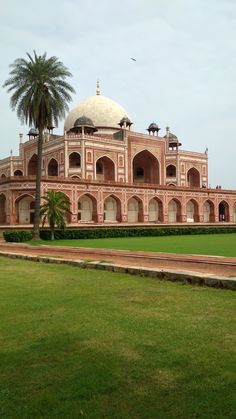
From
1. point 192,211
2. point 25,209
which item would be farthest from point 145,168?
point 25,209

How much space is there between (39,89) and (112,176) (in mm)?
22133

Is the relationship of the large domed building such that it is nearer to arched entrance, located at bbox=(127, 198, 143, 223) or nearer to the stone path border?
arched entrance, located at bbox=(127, 198, 143, 223)

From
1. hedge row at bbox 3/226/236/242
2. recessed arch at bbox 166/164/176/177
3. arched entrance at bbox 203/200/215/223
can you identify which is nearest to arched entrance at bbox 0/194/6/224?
hedge row at bbox 3/226/236/242

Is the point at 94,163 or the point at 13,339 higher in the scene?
the point at 94,163

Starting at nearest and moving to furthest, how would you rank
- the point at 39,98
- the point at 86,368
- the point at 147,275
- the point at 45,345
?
the point at 86,368 < the point at 45,345 < the point at 147,275 < the point at 39,98

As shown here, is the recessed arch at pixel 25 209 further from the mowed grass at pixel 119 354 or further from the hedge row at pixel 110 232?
the mowed grass at pixel 119 354

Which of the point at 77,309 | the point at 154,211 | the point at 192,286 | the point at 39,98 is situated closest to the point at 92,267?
the point at 192,286

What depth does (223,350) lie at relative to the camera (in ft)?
13.2

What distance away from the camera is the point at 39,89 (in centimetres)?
2492

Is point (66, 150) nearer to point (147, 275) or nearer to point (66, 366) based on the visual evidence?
point (147, 275)

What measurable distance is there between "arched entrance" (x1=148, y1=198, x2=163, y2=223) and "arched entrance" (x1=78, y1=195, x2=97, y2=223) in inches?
269

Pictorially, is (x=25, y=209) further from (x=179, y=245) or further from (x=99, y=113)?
(x=99, y=113)

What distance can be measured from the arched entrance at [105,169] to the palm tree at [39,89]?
20.5 metres

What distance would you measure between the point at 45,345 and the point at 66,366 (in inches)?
26.7
